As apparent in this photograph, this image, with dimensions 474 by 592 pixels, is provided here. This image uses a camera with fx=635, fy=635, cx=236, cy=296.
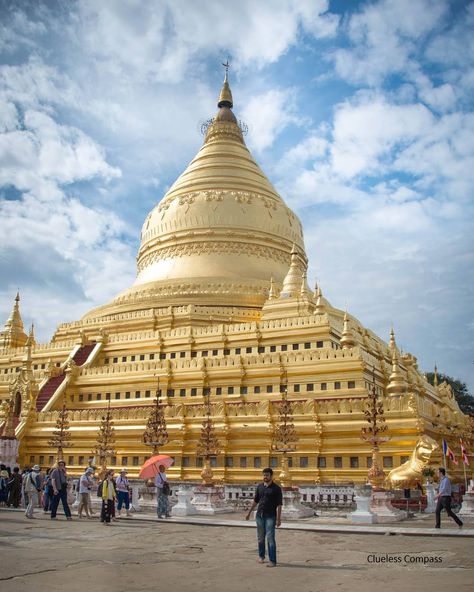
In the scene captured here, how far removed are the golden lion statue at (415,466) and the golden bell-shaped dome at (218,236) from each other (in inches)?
722

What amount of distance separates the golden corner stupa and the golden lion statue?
0.13 metres

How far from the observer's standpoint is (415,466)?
24.3 meters

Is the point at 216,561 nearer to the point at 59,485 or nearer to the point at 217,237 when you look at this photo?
the point at 59,485

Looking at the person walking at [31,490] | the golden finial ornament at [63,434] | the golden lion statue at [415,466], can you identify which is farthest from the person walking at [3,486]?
the golden lion statue at [415,466]

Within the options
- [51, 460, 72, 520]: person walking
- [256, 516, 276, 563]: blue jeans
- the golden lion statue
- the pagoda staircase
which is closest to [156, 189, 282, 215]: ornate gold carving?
the pagoda staircase

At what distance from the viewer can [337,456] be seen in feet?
93.4

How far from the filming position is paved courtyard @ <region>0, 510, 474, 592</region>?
8.41 meters

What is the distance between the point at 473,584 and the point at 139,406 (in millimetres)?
28817

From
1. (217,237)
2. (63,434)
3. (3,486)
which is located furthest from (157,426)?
(217,237)

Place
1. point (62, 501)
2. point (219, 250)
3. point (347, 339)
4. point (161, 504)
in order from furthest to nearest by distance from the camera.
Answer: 1. point (219, 250)
2. point (347, 339)
3. point (161, 504)
4. point (62, 501)

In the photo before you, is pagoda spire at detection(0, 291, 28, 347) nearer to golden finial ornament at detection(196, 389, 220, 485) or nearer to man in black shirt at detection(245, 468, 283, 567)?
golden finial ornament at detection(196, 389, 220, 485)

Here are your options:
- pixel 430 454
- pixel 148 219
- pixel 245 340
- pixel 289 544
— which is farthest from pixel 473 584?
pixel 148 219

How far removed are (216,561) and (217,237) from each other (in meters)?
37.6

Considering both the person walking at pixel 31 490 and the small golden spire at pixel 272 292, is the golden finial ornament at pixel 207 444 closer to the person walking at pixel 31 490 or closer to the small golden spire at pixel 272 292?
the person walking at pixel 31 490
